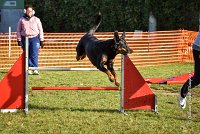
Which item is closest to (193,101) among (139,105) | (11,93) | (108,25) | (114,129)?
(139,105)

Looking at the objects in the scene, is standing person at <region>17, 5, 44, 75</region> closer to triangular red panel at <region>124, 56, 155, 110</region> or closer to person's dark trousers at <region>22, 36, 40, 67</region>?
person's dark trousers at <region>22, 36, 40, 67</region>

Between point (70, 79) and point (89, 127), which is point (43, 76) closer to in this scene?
point (70, 79)

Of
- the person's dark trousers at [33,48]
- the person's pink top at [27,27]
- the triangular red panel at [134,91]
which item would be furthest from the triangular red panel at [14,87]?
the person's dark trousers at [33,48]

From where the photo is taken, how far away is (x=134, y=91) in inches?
259

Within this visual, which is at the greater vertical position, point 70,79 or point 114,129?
point 114,129

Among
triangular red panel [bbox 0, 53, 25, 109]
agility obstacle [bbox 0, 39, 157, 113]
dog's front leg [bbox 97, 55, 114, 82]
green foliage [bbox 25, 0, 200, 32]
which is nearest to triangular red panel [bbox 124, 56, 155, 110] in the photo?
agility obstacle [bbox 0, 39, 157, 113]

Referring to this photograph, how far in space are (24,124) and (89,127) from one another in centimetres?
88

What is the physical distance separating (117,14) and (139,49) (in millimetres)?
6287

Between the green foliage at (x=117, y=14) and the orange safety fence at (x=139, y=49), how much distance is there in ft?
10.4

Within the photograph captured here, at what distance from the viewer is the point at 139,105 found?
6594 mm

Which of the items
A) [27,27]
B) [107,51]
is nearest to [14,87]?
[107,51]

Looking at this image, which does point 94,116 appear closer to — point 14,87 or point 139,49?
point 14,87

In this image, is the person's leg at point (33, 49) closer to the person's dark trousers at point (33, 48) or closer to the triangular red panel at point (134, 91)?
the person's dark trousers at point (33, 48)

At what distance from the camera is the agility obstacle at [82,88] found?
6.39 m
